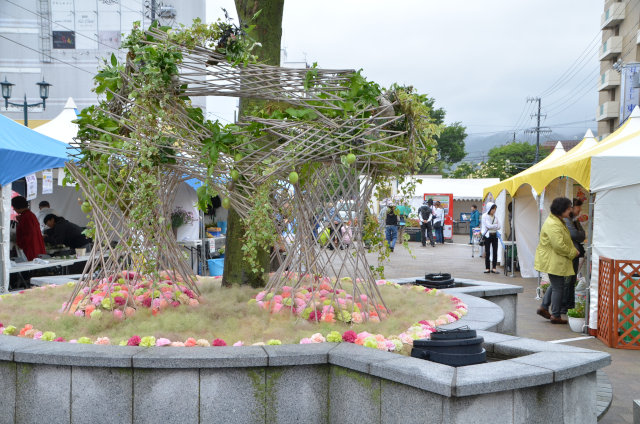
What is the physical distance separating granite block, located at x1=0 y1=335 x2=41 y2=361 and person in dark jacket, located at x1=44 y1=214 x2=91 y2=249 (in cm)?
723

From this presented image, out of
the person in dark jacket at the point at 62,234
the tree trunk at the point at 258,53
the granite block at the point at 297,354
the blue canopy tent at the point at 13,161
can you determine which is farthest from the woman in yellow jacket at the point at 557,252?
the person in dark jacket at the point at 62,234

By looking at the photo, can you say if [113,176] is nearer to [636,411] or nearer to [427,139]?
[427,139]

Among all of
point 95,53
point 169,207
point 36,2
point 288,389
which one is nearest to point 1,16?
point 36,2

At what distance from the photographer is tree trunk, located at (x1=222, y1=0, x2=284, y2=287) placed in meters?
6.12

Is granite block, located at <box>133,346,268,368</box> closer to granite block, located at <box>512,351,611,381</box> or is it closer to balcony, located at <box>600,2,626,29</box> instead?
granite block, located at <box>512,351,611,381</box>

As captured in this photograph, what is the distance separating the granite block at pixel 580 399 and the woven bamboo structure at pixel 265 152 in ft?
5.99

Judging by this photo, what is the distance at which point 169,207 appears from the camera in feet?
18.6

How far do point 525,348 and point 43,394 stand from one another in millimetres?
3272

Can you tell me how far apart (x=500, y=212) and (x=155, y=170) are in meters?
12.6

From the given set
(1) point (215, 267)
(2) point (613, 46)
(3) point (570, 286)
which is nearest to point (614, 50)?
(2) point (613, 46)

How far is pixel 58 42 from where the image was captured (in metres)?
40.1

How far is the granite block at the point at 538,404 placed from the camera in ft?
10.9

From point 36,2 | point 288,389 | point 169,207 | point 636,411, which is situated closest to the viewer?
point 288,389

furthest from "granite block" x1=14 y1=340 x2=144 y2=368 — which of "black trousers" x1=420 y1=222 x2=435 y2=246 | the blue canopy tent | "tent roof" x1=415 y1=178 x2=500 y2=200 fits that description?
"tent roof" x1=415 y1=178 x2=500 y2=200
